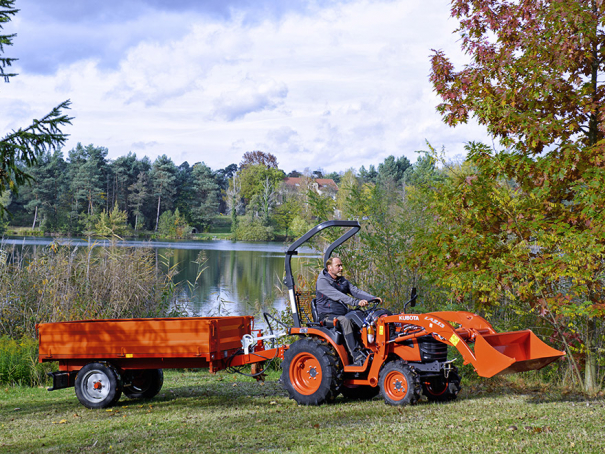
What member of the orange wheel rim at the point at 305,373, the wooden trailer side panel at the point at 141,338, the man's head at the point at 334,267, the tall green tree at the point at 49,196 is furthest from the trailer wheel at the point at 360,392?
the tall green tree at the point at 49,196

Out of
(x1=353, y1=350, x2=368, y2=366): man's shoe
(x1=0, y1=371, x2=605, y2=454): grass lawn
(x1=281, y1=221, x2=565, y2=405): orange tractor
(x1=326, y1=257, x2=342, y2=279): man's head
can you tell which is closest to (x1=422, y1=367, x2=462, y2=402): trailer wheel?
(x1=281, y1=221, x2=565, y2=405): orange tractor

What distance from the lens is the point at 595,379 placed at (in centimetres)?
809

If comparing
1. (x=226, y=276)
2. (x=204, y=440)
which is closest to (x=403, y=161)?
(x=226, y=276)

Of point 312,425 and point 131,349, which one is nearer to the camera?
point 312,425

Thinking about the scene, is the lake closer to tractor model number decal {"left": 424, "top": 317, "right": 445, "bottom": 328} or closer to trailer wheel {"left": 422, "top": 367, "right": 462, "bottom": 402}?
trailer wheel {"left": 422, "top": 367, "right": 462, "bottom": 402}

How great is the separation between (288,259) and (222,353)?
1513 mm

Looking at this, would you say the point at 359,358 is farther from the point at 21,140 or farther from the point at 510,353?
the point at 21,140

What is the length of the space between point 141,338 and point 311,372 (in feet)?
7.05

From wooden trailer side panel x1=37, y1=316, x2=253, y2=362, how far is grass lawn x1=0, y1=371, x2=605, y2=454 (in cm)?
70

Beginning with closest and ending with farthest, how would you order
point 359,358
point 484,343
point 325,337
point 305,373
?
point 484,343
point 359,358
point 325,337
point 305,373

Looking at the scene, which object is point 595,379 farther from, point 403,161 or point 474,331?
point 403,161

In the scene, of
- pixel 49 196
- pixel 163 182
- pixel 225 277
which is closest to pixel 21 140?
pixel 225 277

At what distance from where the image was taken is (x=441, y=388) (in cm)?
718

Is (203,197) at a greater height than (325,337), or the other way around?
(203,197)
